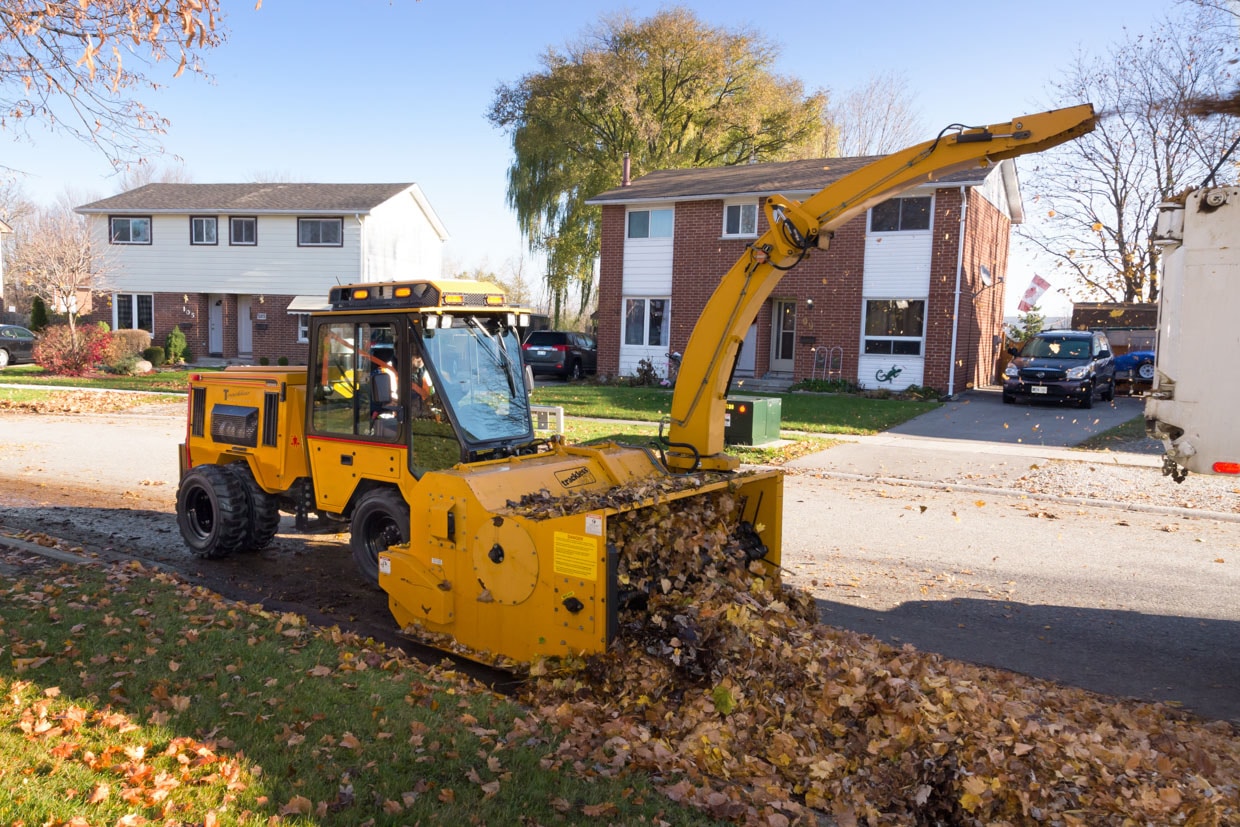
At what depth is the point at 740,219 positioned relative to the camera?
26.0 m

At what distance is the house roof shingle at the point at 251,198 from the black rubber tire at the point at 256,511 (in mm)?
26055

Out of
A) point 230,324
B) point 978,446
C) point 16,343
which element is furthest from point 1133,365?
point 16,343

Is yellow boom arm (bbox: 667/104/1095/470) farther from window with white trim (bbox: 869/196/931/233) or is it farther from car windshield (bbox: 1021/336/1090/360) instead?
window with white trim (bbox: 869/196/931/233)

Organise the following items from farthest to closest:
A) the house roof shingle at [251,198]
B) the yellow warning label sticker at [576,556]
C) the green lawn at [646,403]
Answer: the house roof shingle at [251,198]
the green lawn at [646,403]
the yellow warning label sticker at [576,556]

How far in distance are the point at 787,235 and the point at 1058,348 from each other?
18.8m

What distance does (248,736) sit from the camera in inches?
166

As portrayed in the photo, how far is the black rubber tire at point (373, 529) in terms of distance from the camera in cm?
695

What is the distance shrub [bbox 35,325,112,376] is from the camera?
26.8 meters

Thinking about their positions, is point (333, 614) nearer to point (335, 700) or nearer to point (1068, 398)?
point (335, 700)

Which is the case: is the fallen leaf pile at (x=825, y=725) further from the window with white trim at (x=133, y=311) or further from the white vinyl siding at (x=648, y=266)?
the window with white trim at (x=133, y=311)

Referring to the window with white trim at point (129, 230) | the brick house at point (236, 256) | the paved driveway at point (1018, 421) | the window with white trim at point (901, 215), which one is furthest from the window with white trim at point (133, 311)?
the paved driveway at point (1018, 421)

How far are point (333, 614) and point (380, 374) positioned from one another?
1.89m

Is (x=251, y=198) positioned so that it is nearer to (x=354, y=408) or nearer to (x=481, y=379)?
(x=354, y=408)

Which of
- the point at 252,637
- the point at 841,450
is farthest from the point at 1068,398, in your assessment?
the point at 252,637
